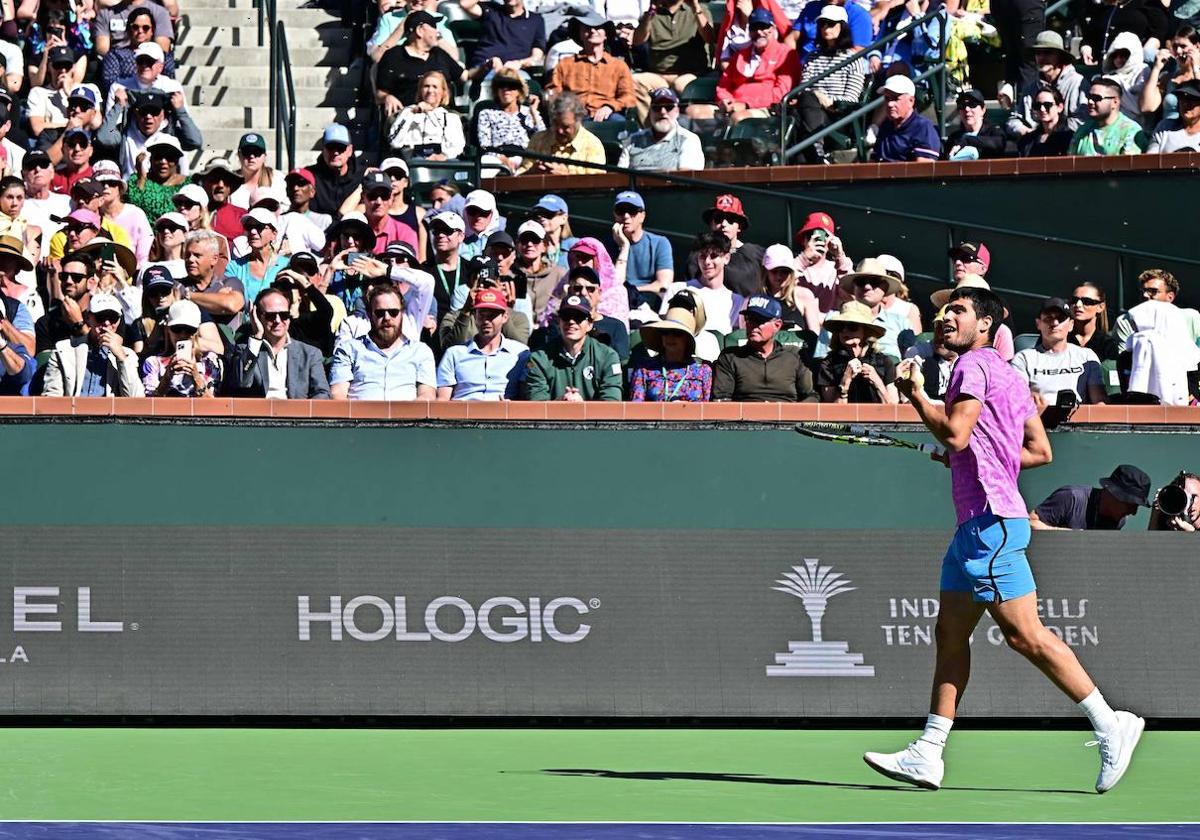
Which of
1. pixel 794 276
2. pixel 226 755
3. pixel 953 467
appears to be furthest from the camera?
pixel 794 276

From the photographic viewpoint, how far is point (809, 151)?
53.7 feet

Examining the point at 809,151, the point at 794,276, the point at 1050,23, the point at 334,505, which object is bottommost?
the point at 334,505

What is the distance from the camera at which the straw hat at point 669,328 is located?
463 inches

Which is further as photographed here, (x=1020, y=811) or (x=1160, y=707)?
(x=1160, y=707)

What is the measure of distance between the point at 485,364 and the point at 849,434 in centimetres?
289

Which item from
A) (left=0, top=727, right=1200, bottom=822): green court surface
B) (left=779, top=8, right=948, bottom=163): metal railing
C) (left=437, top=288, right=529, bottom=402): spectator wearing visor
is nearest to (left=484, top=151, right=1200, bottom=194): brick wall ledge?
(left=779, top=8, right=948, bottom=163): metal railing

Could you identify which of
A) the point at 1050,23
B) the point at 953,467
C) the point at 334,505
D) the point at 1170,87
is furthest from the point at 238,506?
the point at 1050,23

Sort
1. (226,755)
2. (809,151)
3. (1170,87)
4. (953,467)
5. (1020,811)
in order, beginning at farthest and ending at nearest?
(809,151) < (1170,87) < (226,755) < (953,467) < (1020,811)

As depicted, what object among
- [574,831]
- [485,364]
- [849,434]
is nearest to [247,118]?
[485,364]

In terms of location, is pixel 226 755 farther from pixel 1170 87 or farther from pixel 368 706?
pixel 1170 87

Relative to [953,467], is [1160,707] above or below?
below

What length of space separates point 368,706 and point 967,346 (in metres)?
3.97

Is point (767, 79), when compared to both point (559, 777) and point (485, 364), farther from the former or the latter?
point (559, 777)

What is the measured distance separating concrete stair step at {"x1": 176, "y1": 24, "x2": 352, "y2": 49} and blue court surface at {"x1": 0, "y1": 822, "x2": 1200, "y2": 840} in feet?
41.6
